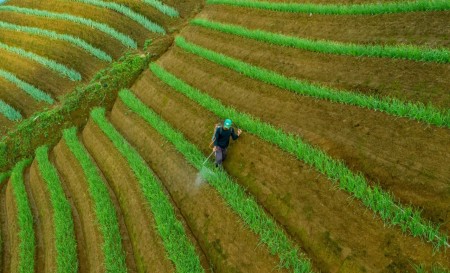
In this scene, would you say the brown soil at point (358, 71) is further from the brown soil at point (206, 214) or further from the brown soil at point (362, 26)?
the brown soil at point (206, 214)

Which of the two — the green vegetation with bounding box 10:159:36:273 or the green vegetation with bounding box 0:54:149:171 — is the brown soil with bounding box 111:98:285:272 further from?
the green vegetation with bounding box 0:54:149:171

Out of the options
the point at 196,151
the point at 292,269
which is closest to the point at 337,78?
the point at 196,151

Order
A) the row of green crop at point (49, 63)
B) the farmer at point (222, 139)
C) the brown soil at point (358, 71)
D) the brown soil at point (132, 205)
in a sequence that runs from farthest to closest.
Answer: the row of green crop at point (49, 63) → the farmer at point (222, 139) → the brown soil at point (132, 205) → the brown soil at point (358, 71)

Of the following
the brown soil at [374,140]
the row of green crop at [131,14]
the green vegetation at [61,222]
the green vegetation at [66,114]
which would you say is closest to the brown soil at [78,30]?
the row of green crop at [131,14]

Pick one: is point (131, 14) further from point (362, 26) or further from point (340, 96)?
point (340, 96)

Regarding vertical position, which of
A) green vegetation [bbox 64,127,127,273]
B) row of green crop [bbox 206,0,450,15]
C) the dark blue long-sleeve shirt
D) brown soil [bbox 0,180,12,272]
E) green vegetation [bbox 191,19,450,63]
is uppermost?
row of green crop [bbox 206,0,450,15]

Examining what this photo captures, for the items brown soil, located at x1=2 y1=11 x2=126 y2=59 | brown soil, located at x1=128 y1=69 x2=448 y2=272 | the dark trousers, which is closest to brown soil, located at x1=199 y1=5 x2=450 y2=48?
brown soil, located at x1=128 y1=69 x2=448 y2=272
